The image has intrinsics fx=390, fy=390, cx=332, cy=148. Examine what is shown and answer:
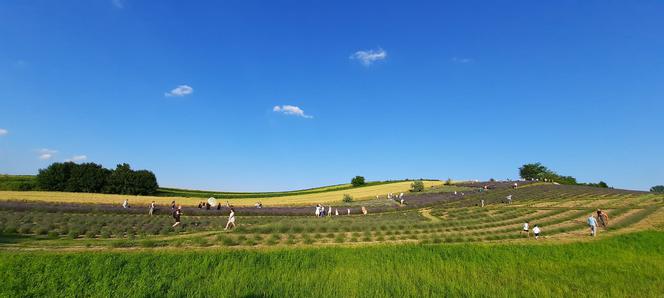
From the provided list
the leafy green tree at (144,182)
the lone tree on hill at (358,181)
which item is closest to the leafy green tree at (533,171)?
the lone tree on hill at (358,181)

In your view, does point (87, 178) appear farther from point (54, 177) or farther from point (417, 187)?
point (417, 187)

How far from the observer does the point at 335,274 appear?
13.7 m

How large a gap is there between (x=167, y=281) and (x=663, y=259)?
895 inches

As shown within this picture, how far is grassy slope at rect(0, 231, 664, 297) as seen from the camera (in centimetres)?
1165

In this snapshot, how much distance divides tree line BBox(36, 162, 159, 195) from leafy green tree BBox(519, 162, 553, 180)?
121 metres

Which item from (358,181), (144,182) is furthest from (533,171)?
(144,182)

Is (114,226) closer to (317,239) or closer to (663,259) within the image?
(317,239)

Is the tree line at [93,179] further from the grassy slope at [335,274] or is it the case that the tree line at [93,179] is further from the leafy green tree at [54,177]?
the grassy slope at [335,274]

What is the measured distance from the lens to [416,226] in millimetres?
35875

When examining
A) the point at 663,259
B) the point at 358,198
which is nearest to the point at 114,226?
the point at 663,259

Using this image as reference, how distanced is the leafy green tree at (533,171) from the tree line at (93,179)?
120893 mm

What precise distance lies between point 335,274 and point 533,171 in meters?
143

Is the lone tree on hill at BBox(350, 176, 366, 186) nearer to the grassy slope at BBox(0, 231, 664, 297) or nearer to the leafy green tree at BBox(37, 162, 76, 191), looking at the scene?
the leafy green tree at BBox(37, 162, 76, 191)

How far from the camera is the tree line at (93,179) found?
78562mm
